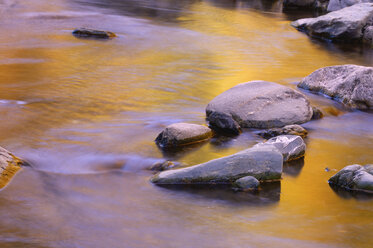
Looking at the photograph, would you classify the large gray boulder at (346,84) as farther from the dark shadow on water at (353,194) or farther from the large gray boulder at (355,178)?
the dark shadow on water at (353,194)

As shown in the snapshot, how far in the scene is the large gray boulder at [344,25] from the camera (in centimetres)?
1371

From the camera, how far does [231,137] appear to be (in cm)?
583

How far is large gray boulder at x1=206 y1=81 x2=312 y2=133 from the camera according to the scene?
20.1 ft

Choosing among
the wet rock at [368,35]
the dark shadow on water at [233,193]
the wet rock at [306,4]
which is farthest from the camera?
the wet rock at [306,4]

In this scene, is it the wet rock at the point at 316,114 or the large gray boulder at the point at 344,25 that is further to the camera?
the large gray boulder at the point at 344,25

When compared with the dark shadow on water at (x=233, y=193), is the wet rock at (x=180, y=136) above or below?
above

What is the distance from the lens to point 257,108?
6305 millimetres

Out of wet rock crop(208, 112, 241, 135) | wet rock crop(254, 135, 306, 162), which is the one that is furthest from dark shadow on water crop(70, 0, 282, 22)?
wet rock crop(254, 135, 306, 162)

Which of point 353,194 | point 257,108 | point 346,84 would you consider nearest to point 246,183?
point 353,194

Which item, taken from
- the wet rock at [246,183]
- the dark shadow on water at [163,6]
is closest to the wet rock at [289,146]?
the wet rock at [246,183]

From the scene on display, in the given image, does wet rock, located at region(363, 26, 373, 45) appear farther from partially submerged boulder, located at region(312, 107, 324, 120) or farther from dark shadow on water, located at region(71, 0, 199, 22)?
partially submerged boulder, located at region(312, 107, 324, 120)

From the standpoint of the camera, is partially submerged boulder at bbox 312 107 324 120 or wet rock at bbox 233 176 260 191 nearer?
wet rock at bbox 233 176 260 191

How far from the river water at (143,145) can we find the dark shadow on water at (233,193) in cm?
2

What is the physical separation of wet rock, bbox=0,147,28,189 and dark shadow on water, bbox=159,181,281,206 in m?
1.36
